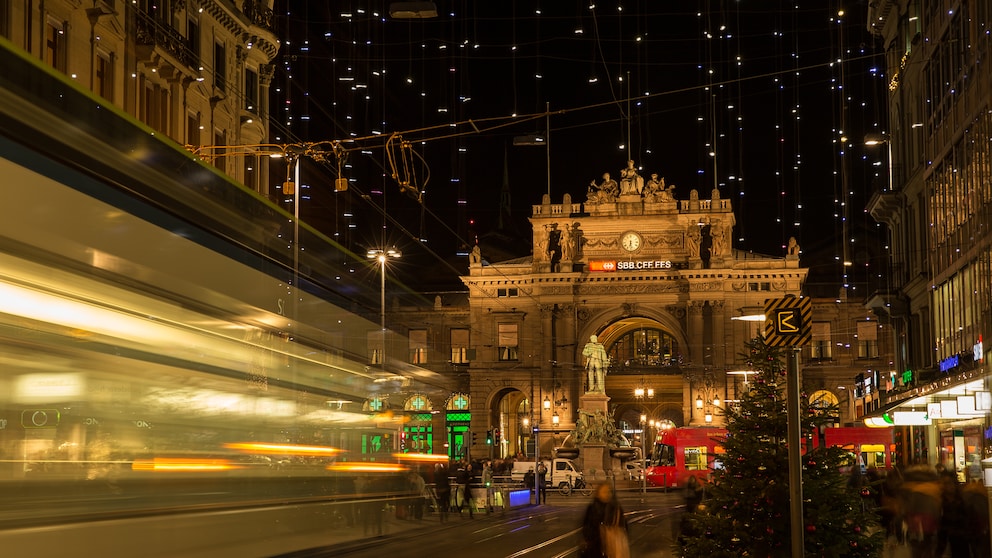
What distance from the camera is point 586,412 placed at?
56969 mm

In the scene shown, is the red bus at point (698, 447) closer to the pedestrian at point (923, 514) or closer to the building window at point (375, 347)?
the pedestrian at point (923, 514)

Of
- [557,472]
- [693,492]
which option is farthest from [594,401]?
[693,492]

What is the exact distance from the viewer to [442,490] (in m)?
32.6

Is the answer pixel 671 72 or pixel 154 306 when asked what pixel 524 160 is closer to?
pixel 671 72

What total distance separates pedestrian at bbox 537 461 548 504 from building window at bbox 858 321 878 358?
111 feet

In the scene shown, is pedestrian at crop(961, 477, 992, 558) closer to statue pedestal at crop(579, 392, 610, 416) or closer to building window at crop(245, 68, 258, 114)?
building window at crop(245, 68, 258, 114)

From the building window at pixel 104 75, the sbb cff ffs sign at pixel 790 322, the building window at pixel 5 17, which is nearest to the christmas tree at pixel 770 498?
the sbb cff ffs sign at pixel 790 322

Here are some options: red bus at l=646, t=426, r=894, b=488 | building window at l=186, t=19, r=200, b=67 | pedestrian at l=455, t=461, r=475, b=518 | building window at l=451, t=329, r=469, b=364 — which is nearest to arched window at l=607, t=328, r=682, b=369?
building window at l=451, t=329, r=469, b=364

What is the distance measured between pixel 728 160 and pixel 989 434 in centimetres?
4898

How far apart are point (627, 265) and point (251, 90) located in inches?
1807

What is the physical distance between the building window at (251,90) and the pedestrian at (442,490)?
458 inches

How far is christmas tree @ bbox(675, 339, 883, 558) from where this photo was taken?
1283 cm

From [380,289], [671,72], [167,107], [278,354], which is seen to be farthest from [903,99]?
[278,354]

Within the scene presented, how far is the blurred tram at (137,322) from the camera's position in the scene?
6602 mm
